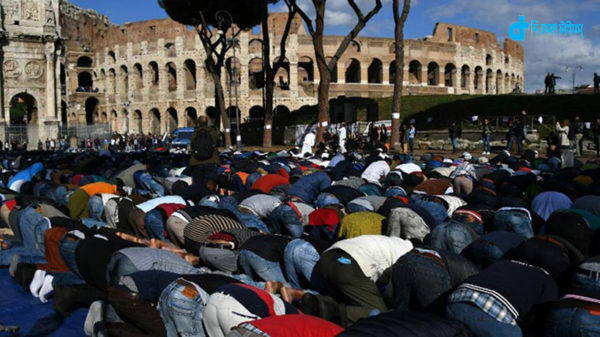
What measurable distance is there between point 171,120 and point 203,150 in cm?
4055

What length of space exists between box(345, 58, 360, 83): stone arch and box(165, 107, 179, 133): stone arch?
16153mm

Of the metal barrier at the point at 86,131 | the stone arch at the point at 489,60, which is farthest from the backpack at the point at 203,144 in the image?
the stone arch at the point at 489,60

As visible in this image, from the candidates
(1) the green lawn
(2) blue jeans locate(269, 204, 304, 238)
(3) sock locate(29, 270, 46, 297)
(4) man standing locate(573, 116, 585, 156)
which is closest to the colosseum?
(1) the green lawn

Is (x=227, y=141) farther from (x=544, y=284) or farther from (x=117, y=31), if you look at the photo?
(x=117, y=31)

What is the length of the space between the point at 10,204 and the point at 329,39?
3963cm

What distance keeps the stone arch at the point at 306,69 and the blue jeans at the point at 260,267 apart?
143 feet

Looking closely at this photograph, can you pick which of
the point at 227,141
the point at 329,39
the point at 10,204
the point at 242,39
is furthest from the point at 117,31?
the point at 10,204

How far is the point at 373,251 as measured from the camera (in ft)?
17.2

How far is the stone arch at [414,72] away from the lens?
49.3 m

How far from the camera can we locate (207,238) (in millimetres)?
6320

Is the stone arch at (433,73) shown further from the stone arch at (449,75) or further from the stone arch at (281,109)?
the stone arch at (281,109)

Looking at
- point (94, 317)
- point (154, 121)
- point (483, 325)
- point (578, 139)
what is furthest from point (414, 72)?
point (483, 325)

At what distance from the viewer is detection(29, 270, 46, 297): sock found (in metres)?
6.18

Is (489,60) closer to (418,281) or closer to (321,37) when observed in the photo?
(321,37)
